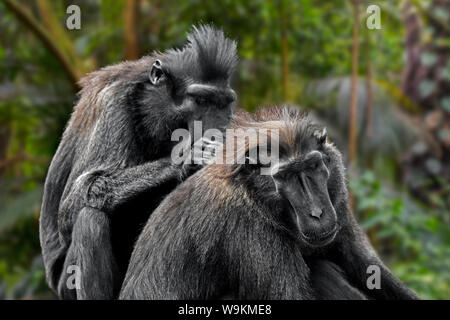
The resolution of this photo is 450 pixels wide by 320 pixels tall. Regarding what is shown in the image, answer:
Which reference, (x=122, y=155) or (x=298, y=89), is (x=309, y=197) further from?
(x=298, y=89)

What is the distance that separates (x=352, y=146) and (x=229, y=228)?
20.4 feet

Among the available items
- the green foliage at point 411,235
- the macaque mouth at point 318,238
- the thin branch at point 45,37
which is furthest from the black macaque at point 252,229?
the thin branch at point 45,37

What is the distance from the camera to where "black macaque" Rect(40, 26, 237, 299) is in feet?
16.7

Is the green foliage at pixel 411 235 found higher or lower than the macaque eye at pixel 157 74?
lower

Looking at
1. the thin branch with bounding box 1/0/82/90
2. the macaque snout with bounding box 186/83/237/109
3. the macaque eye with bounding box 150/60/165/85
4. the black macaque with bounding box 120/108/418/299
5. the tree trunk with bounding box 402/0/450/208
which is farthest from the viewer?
the tree trunk with bounding box 402/0/450/208

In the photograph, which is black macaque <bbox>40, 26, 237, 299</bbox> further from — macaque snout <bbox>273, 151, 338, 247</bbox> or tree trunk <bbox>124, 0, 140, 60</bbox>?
tree trunk <bbox>124, 0, 140, 60</bbox>

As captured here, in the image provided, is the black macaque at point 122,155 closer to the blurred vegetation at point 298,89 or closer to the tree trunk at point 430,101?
the blurred vegetation at point 298,89

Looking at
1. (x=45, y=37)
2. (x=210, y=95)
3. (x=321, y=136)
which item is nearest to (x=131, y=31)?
(x=45, y=37)

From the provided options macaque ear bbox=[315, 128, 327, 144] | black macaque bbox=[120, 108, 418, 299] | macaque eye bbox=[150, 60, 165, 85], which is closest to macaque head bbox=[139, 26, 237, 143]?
macaque eye bbox=[150, 60, 165, 85]

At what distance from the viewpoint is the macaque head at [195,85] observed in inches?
215

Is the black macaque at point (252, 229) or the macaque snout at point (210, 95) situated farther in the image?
the macaque snout at point (210, 95)

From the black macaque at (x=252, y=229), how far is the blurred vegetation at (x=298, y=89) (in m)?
4.73

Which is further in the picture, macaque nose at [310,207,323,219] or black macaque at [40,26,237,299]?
black macaque at [40,26,237,299]

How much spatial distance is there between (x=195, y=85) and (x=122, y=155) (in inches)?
32.1
